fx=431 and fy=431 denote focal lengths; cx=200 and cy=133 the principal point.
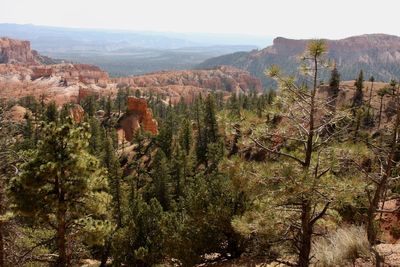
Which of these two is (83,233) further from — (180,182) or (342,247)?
(180,182)

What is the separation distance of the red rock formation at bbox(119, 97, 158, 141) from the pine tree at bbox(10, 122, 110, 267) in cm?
8097

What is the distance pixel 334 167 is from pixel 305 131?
1.24m

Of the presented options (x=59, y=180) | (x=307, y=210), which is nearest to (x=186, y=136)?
(x=59, y=180)

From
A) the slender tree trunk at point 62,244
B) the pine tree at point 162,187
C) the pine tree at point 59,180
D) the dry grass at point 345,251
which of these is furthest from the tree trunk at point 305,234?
the pine tree at point 162,187

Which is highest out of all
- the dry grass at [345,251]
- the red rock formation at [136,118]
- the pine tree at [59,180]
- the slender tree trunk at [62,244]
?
the pine tree at [59,180]

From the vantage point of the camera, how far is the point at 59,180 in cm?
1399

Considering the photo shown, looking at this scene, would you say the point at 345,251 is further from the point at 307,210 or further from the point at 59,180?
the point at 59,180

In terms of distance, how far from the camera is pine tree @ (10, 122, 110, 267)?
44.1 ft

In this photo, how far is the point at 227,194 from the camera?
22.3 meters

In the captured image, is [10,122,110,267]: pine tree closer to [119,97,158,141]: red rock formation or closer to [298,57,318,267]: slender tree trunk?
[298,57,318,267]: slender tree trunk

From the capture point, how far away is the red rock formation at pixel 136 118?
315 ft

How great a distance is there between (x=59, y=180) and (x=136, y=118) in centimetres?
8322

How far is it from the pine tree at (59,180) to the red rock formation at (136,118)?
3188 inches

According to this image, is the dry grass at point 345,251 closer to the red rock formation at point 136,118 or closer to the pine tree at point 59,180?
the pine tree at point 59,180
